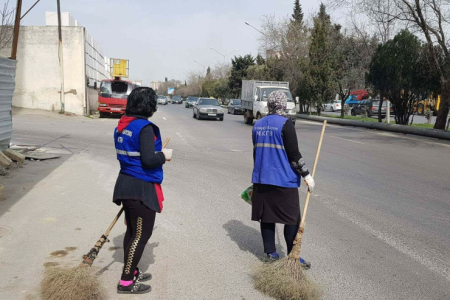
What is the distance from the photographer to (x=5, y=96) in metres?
8.77

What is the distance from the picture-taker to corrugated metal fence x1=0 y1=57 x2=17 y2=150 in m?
8.45

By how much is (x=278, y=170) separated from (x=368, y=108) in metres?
34.3

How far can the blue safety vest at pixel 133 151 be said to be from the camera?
3.48 m

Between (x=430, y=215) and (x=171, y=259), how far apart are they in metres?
3.96

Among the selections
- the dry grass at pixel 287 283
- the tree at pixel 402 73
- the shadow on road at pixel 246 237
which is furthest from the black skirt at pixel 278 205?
the tree at pixel 402 73

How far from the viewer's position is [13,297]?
354cm

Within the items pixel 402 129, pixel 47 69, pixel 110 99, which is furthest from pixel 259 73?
pixel 402 129

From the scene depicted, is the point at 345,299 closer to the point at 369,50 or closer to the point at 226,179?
the point at 226,179

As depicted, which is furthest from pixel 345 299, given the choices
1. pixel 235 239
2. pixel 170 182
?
pixel 170 182

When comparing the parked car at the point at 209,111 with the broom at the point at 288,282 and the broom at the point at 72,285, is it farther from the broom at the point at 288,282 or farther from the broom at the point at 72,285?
the broom at the point at 72,285

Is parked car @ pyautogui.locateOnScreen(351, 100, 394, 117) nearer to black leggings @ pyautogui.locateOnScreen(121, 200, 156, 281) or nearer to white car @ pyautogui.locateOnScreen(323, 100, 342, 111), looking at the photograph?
white car @ pyautogui.locateOnScreen(323, 100, 342, 111)

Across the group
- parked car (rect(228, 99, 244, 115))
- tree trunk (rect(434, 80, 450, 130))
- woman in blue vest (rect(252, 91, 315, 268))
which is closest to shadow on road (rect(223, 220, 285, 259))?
woman in blue vest (rect(252, 91, 315, 268))

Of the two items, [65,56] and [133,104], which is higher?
[65,56]

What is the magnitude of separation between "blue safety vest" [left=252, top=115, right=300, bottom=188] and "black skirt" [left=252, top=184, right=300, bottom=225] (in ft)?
0.27
